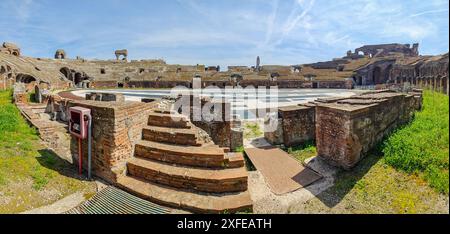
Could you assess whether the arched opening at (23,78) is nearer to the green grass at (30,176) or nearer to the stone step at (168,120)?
the green grass at (30,176)

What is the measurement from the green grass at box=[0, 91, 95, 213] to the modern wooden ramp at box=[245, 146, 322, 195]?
391cm

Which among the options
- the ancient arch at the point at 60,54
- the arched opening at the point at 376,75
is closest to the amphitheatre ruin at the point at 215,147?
the arched opening at the point at 376,75

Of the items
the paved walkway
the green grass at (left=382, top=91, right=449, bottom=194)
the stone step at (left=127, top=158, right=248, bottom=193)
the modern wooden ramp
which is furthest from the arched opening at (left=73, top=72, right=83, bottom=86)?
the green grass at (left=382, top=91, right=449, bottom=194)

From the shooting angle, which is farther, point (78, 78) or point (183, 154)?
point (78, 78)

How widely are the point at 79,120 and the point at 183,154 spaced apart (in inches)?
96.1

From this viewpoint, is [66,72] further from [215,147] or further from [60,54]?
[215,147]

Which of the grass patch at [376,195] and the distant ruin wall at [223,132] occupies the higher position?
the distant ruin wall at [223,132]

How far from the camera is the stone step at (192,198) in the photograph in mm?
4309

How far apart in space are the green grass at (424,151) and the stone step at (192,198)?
3.12 meters

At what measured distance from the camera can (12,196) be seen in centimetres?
464

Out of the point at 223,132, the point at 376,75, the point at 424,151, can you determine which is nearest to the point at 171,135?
the point at 223,132

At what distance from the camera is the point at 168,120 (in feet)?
21.4

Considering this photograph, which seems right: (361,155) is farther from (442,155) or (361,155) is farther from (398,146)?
(442,155)

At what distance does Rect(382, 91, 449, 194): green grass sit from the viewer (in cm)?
428
